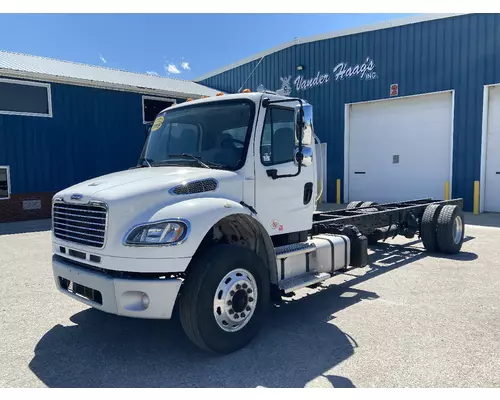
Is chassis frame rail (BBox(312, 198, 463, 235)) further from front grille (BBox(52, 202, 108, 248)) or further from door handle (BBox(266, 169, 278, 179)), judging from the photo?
front grille (BBox(52, 202, 108, 248))

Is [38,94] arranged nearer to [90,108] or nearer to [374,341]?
[90,108]

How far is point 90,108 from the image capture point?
1540cm

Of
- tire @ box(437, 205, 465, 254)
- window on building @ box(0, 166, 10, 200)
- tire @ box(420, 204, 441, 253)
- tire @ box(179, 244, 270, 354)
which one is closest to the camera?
tire @ box(179, 244, 270, 354)

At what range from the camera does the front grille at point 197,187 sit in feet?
12.5

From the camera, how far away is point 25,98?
13992mm

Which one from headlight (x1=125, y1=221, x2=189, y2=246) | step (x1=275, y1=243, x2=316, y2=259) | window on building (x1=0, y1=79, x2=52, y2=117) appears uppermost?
window on building (x1=0, y1=79, x2=52, y2=117)

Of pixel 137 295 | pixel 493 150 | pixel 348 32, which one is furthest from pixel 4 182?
pixel 493 150

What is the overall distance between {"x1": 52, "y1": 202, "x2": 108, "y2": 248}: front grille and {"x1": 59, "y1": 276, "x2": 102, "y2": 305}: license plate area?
41 centimetres

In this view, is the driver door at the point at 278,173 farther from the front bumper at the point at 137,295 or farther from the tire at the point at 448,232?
the tire at the point at 448,232

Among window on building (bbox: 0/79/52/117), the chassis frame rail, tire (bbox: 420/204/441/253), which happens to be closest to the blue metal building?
window on building (bbox: 0/79/52/117)

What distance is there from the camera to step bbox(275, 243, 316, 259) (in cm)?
465

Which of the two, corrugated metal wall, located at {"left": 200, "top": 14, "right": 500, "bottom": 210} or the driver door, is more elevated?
corrugated metal wall, located at {"left": 200, "top": 14, "right": 500, "bottom": 210}

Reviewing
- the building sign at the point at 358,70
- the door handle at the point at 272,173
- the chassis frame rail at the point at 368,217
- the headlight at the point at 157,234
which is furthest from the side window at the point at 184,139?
the building sign at the point at 358,70

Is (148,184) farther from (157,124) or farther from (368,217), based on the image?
(368,217)
